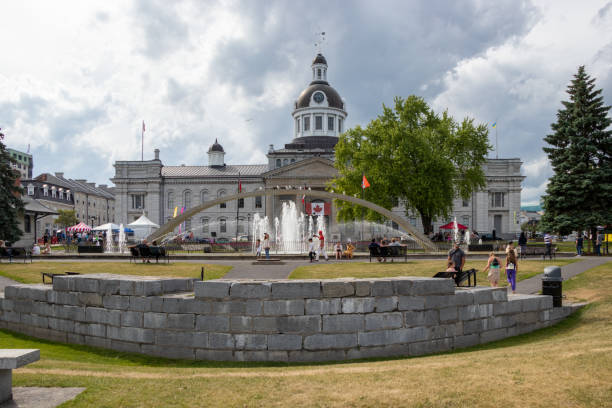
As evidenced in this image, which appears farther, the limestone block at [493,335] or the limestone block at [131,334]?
the limestone block at [493,335]

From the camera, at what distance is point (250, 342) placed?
10.0 meters

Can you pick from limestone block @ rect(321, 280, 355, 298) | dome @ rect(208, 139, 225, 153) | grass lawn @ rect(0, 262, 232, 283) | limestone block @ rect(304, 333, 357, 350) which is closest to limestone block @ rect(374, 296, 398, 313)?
limestone block @ rect(321, 280, 355, 298)

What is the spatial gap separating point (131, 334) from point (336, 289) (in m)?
4.89

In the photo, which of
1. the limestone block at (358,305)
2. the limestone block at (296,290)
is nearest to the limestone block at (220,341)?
the limestone block at (296,290)

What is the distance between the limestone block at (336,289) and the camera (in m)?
10.0

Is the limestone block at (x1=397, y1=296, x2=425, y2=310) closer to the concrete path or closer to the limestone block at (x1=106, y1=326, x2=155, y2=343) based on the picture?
the limestone block at (x1=106, y1=326, x2=155, y2=343)

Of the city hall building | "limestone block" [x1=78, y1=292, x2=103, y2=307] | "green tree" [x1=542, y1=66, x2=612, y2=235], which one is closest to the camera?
"limestone block" [x1=78, y1=292, x2=103, y2=307]

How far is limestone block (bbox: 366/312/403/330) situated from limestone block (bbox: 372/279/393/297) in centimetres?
45

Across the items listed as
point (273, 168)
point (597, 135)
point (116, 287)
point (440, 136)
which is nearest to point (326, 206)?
point (273, 168)

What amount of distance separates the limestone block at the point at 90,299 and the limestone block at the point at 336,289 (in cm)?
555

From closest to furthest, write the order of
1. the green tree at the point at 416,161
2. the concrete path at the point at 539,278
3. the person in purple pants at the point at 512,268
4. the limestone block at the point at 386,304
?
the limestone block at the point at 386,304, the person in purple pants at the point at 512,268, the concrete path at the point at 539,278, the green tree at the point at 416,161

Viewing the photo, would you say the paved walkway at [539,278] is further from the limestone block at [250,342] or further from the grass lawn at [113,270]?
the grass lawn at [113,270]

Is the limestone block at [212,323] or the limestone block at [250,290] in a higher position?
the limestone block at [250,290]

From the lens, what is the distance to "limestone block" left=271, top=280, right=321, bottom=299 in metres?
9.94
